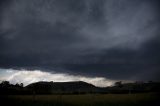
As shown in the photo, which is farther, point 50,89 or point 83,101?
point 50,89

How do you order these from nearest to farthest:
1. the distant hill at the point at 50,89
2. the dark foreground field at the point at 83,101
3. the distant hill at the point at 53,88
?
the dark foreground field at the point at 83,101 → the distant hill at the point at 50,89 → the distant hill at the point at 53,88

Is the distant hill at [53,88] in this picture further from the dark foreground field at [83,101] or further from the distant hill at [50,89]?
the dark foreground field at [83,101]

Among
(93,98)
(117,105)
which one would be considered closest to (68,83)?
(93,98)

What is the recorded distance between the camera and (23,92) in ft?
178

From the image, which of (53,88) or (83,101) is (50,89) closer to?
(53,88)

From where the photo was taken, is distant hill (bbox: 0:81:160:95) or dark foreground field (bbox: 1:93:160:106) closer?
dark foreground field (bbox: 1:93:160:106)

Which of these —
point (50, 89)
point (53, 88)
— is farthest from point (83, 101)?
point (53, 88)

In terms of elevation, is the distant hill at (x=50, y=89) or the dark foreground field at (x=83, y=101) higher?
the distant hill at (x=50, y=89)

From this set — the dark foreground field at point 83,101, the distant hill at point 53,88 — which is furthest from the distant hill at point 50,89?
the dark foreground field at point 83,101

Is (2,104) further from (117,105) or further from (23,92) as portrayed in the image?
(23,92)

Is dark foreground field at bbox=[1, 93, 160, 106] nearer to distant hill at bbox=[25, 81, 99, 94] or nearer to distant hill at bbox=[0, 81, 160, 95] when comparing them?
distant hill at bbox=[0, 81, 160, 95]

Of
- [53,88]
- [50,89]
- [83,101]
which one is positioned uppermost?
[53,88]

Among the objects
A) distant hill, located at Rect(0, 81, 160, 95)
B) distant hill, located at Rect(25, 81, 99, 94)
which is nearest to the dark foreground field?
distant hill, located at Rect(0, 81, 160, 95)

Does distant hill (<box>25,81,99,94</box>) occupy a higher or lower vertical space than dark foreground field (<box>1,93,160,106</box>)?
higher
